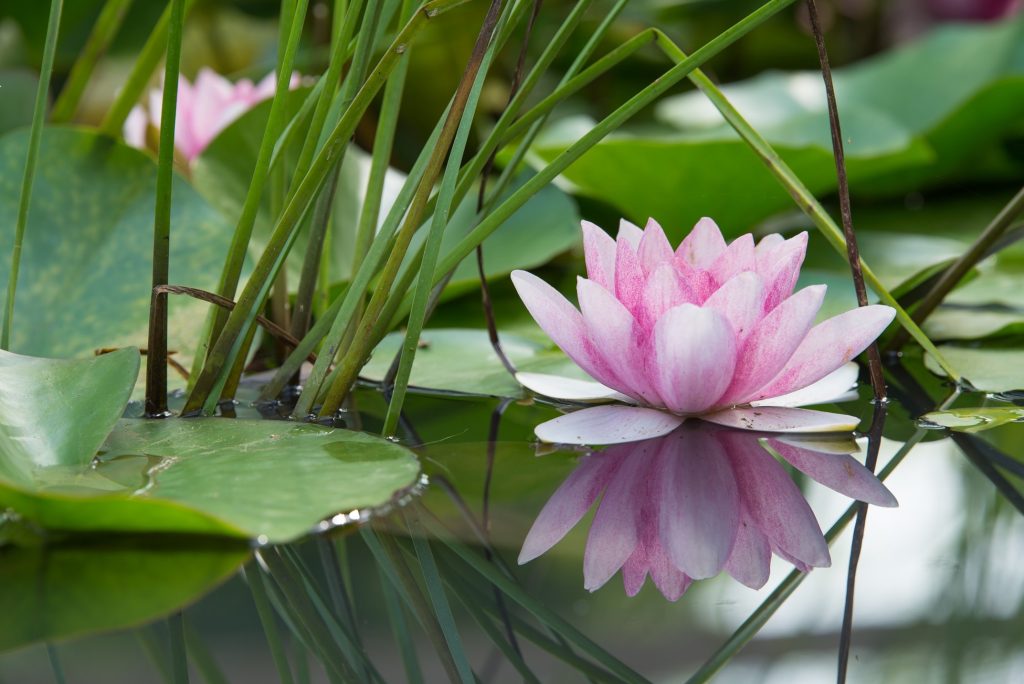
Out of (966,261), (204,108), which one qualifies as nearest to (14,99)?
(204,108)

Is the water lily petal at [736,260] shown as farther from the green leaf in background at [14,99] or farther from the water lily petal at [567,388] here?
the green leaf in background at [14,99]

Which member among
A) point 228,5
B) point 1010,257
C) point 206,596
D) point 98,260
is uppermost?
point 228,5

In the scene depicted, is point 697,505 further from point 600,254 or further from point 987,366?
point 987,366

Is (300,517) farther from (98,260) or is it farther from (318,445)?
(98,260)

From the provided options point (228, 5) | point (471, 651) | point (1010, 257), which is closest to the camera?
point (471, 651)

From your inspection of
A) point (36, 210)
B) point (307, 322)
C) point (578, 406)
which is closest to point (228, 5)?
point (36, 210)

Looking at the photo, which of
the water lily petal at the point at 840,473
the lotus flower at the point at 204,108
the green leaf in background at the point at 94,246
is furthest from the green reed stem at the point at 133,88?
the water lily petal at the point at 840,473

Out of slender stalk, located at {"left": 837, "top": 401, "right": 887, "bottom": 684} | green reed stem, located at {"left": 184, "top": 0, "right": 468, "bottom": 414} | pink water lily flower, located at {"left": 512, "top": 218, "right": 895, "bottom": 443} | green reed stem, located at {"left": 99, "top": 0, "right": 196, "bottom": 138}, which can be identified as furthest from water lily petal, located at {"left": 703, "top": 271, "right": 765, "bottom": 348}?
green reed stem, located at {"left": 99, "top": 0, "right": 196, "bottom": 138}
